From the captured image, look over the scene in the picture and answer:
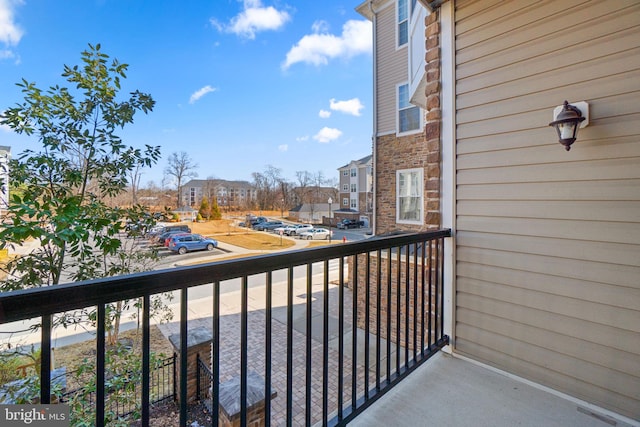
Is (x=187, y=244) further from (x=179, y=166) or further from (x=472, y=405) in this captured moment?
(x=472, y=405)

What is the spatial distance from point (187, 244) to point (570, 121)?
1564 cm

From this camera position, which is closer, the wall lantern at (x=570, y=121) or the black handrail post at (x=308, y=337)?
the black handrail post at (x=308, y=337)

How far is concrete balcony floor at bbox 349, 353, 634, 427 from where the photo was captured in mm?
1488

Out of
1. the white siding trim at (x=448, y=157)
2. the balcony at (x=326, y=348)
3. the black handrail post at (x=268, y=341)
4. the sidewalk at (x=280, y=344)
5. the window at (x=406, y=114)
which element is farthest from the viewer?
the window at (x=406, y=114)

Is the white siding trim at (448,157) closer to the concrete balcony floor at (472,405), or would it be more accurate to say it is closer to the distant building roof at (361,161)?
the concrete balcony floor at (472,405)

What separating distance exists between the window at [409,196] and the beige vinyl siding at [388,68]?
4.03ft

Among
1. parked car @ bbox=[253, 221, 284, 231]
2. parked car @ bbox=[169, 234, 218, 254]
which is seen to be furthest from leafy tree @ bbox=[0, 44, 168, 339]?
parked car @ bbox=[253, 221, 284, 231]

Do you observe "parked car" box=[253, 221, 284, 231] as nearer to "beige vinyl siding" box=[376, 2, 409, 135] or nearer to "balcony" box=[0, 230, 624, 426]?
"beige vinyl siding" box=[376, 2, 409, 135]

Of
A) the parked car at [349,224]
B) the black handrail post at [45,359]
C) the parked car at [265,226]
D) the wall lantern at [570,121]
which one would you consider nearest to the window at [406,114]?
the wall lantern at [570,121]

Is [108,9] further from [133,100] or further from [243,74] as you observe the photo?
[243,74]

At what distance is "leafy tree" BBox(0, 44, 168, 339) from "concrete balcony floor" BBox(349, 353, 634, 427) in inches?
94.7

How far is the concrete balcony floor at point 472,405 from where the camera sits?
149 centimetres

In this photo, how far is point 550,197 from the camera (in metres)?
1.68

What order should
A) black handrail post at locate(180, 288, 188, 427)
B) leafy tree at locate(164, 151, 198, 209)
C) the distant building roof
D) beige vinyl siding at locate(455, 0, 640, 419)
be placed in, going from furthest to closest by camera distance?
the distant building roof
leafy tree at locate(164, 151, 198, 209)
beige vinyl siding at locate(455, 0, 640, 419)
black handrail post at locate(180, 288, 188, 427)
